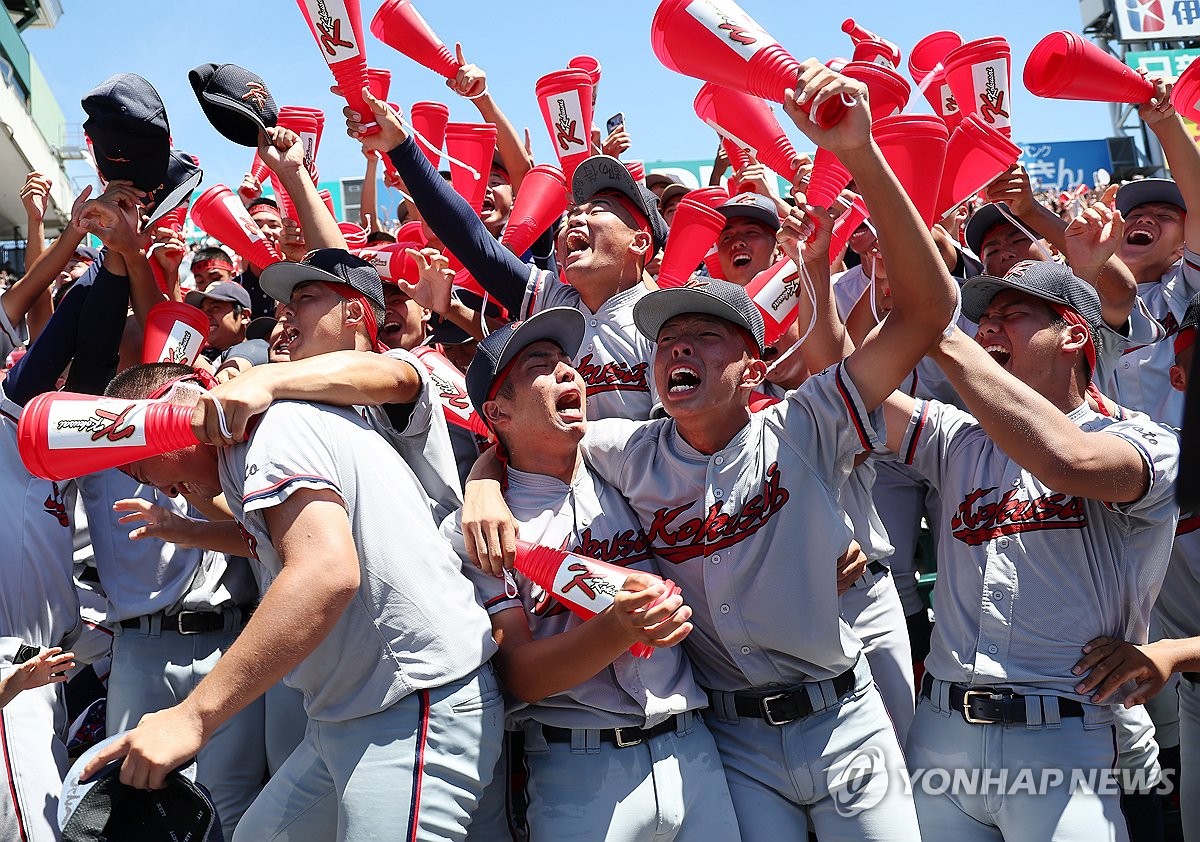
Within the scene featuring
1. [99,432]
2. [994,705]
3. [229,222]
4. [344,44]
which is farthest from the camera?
[229,222]

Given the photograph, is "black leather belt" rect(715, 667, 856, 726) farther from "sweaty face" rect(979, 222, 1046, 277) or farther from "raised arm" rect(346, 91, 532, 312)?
"sweaty face" rect(979, 222, 1046, 277)

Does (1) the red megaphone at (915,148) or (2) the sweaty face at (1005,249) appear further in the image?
(2) the sweaty face at (1005,249)

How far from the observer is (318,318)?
10.6 feet

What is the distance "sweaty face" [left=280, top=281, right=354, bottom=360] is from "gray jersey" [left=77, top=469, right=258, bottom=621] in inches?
51.1

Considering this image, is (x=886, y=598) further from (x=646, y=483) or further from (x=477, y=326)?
(x=477, y=326)

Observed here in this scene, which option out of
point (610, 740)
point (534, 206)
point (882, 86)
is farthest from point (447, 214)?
point (610, 740)

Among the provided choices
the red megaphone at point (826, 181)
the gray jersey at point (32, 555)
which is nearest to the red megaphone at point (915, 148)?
the red megaphone at point (826, 181)

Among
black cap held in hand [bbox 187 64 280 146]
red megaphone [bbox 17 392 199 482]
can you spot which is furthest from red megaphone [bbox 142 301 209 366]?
red megaphone [bbox 17 392 199 482]

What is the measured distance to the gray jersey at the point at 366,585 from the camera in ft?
8.39

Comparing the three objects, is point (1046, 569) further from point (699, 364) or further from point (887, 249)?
point (699, 364)

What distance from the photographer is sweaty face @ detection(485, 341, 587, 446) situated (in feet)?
10.1

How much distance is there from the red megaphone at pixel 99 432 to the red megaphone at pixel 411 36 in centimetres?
273

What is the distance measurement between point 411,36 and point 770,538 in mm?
3130

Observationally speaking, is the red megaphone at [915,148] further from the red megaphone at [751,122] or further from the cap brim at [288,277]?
the cap brim at [288,277]
